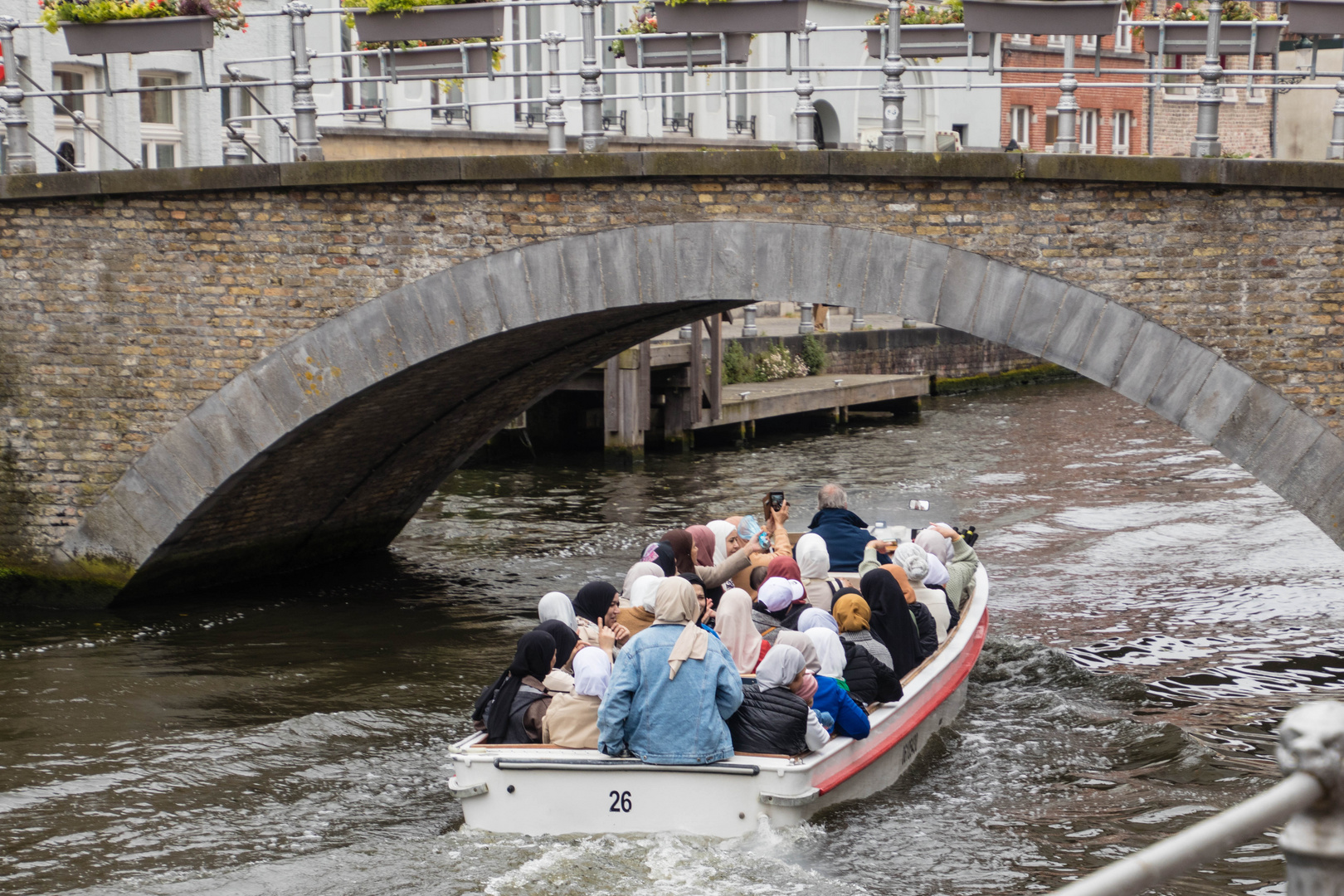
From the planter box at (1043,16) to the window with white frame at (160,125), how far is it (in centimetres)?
1111

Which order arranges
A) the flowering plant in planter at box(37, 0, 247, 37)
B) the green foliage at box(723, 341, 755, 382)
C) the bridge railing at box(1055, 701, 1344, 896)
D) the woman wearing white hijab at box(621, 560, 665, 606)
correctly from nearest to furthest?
1. the bridge railing at box(1055, 701, 1344, 896)
2. the woman wearing white hijab at box(621, 560, 665, 606)
3. the flowering plant in planter at box(37, 0, 247, 37)
4. the green foliage at box(723, 341, 755, 382)

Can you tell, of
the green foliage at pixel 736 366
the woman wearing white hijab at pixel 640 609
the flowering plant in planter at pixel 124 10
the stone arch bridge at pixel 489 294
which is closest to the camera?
the woman wearing white hijab at pixel 640 609

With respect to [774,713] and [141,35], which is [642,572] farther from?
[141,35]

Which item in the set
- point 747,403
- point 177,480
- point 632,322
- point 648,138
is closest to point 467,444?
point 632,322

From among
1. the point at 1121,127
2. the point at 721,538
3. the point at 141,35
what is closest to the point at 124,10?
the point at 141,35

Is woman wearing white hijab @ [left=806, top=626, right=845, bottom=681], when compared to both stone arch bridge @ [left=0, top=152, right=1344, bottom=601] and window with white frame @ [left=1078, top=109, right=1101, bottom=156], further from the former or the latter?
window with white frame @ [left=1078, top=109, right=1101, bottom=156]

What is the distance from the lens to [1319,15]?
8.58 m

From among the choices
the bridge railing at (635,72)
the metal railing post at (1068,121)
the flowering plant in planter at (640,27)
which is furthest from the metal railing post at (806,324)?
the metal railing post at (1068,121)

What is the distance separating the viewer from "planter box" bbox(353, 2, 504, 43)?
10.0 m

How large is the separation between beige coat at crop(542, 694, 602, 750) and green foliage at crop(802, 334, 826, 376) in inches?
728

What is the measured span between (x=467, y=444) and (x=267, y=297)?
4.13 metres

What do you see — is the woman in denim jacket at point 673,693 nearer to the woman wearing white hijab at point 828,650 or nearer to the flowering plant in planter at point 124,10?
the woman wearing white hijab at point 828,650

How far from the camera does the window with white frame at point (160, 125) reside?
17.1m

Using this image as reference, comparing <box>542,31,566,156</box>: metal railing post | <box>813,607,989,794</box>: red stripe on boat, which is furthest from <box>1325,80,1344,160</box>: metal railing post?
<box>542,31,566,156</box>: metal railing post
